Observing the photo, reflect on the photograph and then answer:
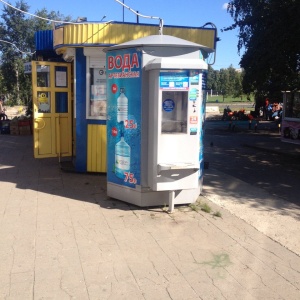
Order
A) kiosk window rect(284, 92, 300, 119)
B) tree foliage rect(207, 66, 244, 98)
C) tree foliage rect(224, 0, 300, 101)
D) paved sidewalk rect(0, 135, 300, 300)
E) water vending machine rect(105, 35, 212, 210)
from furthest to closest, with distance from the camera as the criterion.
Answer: tree foliage rect(207, 66, 244, 98)
kiosk window rect(284, 92, 300, 119)
tree foliage rect(224, 0, 300, 101)
water vending machine rect(105, 35, 212, 210)
paved sidewalk rect(0, 135, 300, 300)

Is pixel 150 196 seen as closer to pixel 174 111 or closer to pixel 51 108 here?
pixel 174 111

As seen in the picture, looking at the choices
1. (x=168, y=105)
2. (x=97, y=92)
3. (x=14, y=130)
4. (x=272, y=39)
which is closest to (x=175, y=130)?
(x=168, y=105)

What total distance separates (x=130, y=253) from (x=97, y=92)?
4.41 metres

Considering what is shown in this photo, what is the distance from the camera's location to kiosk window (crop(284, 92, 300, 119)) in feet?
51.0

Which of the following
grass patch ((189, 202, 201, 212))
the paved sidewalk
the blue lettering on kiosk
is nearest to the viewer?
the paved sidewalk

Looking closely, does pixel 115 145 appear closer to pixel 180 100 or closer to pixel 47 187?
pixel 180 100

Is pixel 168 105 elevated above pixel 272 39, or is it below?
below

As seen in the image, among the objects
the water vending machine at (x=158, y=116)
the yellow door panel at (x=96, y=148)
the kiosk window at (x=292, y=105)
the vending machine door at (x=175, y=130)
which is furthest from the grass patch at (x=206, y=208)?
the kiosk window at (x=292, y=105)

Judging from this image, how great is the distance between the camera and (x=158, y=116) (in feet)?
17.8

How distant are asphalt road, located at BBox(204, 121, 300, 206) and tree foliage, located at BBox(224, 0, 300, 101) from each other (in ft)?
9.29

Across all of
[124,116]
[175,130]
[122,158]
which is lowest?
[122,158]

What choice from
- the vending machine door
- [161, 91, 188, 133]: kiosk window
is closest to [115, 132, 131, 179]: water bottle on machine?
the vending machine door

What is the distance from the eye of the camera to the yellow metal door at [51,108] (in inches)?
335

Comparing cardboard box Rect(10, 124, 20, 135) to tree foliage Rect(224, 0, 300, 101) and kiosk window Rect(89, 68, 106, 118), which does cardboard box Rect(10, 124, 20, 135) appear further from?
tree foliage Rect(224, 0, 300, 101)
